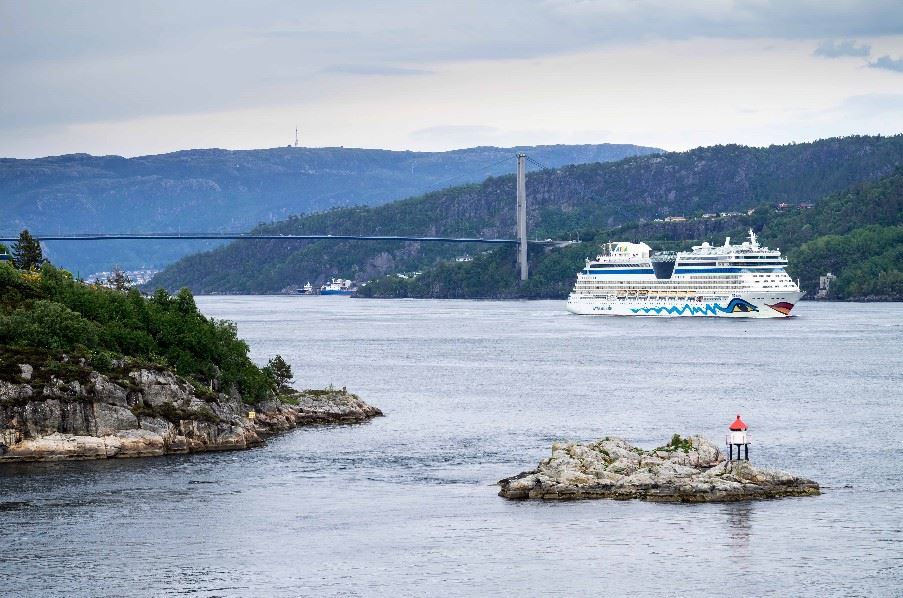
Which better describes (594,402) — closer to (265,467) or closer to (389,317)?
(265,467)

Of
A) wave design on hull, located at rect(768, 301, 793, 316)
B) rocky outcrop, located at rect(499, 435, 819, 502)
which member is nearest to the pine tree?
rocky outcrop, located at rect(499, 435, 819, 502)

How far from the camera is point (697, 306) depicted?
139 meters

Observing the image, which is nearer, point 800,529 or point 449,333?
point 800,529

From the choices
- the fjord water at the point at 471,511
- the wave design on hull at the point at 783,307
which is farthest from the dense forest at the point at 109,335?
the wave design on hull at the point at 783,307

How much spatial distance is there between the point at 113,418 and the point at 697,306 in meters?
98.8

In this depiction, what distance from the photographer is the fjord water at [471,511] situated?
3070 centimetres

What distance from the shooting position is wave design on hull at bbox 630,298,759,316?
133625 millimetres

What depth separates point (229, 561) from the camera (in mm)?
32281

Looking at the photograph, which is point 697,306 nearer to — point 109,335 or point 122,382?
point 109,335

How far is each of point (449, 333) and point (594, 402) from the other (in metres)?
52.2

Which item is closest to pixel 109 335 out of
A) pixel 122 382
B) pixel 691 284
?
pixel 122 382

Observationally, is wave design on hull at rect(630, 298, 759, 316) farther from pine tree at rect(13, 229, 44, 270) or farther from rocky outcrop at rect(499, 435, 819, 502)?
rocky outcrop at rect(499, 435, 819, 502)

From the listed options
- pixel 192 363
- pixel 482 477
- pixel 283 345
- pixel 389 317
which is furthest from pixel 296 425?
pixel 389 317

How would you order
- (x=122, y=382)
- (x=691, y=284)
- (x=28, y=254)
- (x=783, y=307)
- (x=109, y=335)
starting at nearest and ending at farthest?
(x=122, y=382)
(x=109, y=335)
(x=28, y=254)
(x=783, y=307)
(x=691, y=284)
